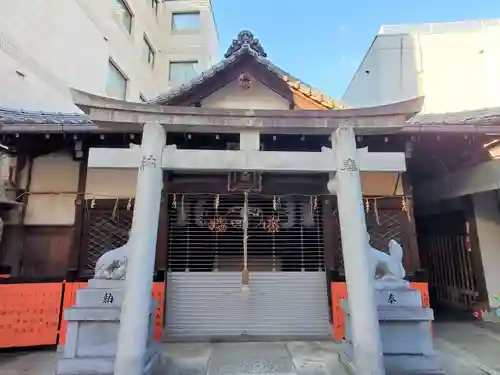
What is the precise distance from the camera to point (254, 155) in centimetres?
543

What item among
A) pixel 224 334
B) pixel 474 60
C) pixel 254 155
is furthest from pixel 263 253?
pixel 474 60

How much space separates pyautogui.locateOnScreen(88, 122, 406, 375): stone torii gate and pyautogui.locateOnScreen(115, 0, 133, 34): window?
1521 centimetres

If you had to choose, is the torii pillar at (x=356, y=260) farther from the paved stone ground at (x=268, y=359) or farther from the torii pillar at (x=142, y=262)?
the torii pillar at (x=142, y=262)

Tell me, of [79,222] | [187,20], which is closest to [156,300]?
[79,222]

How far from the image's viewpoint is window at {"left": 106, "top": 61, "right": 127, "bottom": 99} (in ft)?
54.3

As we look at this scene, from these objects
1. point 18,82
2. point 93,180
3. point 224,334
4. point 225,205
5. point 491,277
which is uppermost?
point 18,82

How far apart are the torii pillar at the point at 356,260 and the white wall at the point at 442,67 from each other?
39.8 feet

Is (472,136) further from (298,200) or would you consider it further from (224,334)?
(224,334)

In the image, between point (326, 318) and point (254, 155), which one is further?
point (326, 318)

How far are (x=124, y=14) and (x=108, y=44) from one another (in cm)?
305

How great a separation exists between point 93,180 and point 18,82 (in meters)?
5.22

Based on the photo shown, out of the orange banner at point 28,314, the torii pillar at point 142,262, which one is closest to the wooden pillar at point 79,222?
the orange banner at point 28,314

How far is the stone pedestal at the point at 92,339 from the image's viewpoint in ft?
17.5

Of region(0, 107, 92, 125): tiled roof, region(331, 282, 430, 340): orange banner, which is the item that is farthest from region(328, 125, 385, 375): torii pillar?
region(0, 107, 92, 125): tiled roof
